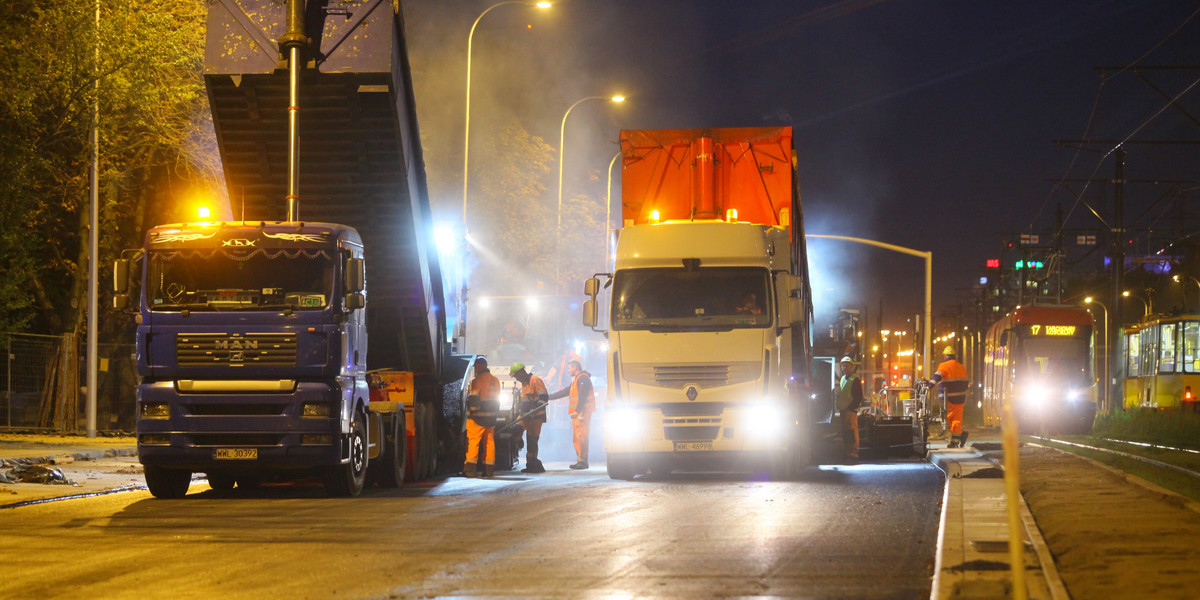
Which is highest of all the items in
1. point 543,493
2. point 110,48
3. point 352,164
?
point 110,48

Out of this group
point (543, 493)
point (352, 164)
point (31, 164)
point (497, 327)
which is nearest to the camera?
point (543, 493)

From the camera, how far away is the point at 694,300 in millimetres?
16516

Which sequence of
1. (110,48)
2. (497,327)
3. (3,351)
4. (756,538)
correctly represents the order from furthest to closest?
(497,327) → (3,351) → (110,48) → (756,538)

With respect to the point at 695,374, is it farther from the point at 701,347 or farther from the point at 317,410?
the point at 317,410

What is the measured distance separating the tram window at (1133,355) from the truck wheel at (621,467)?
30294mm

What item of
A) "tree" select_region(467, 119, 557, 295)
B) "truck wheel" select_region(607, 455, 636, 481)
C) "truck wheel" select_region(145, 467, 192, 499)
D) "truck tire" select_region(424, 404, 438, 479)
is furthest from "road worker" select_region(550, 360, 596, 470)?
"tree" select_region(467, 119, 557, 295)

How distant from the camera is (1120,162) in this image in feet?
128

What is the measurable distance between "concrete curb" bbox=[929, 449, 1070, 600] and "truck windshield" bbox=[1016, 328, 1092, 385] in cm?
2381

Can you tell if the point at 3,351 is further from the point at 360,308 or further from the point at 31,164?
the point at 360,308

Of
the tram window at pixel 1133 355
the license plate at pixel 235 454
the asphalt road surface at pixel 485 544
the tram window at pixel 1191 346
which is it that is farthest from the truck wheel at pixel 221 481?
the tram window at pixel 1133 355

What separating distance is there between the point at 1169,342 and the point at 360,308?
3087 cm

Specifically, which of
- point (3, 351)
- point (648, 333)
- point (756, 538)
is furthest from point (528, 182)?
point (756, 538)

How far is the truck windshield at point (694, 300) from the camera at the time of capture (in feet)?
54.0

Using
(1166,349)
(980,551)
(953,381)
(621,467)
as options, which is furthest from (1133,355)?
(980,551)
